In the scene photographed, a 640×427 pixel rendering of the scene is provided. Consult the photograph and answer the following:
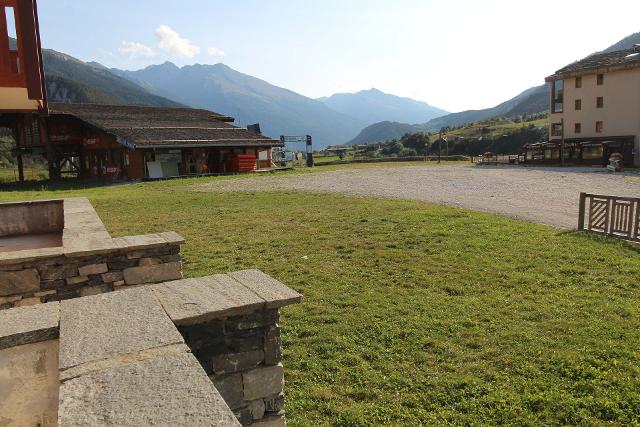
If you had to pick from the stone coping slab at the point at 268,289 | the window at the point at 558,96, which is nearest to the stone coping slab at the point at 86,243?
the stone coping slab at the point at 268,289

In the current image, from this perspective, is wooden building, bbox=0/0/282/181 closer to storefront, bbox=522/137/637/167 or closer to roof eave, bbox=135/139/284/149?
roof eave, bbox=135/139/284/149

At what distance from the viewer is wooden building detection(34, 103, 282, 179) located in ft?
99.0

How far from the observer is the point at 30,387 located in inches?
93.2

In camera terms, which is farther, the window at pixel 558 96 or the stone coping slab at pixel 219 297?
the window at pixel 558 96

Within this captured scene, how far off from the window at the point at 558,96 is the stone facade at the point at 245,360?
174 feet

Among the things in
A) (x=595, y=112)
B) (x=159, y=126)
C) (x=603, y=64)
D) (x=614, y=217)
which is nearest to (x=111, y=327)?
(x=614, y=217)

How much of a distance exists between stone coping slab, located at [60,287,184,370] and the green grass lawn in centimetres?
191

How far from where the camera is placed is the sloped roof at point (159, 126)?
30.0 metres

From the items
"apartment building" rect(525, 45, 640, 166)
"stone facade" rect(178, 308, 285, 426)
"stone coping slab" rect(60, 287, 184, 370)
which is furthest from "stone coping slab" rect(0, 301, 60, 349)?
"apartment building" rect(525, 45, 640, 166)

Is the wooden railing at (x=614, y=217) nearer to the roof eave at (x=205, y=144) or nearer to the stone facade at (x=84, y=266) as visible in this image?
the stone facade at (x=84, y=266)

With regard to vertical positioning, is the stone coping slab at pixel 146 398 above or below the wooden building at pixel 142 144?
below

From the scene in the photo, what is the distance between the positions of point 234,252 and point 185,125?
99.2 ft

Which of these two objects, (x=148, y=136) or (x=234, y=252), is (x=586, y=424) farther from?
(x=148, y=136)

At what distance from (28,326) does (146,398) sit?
1.40m
